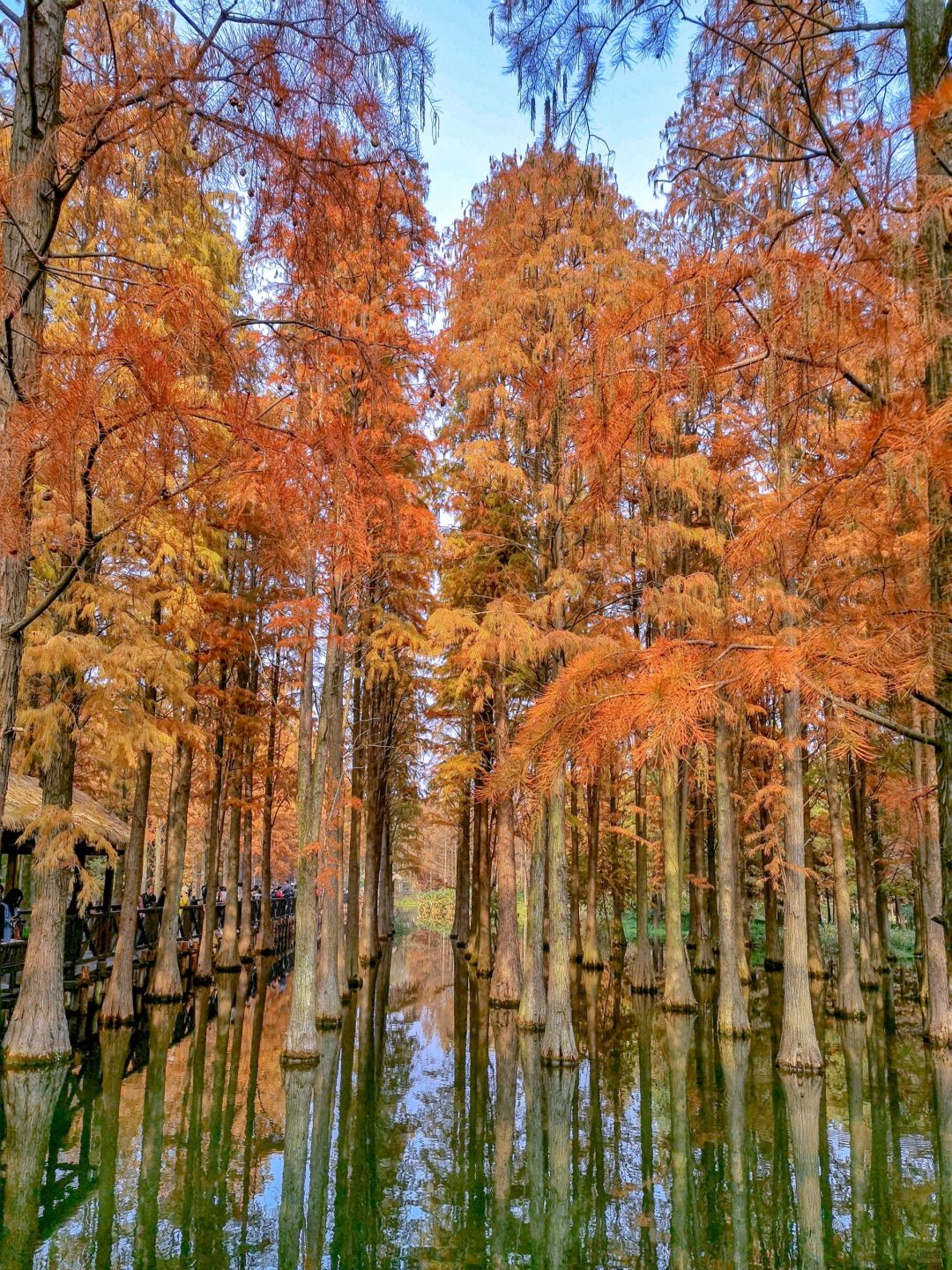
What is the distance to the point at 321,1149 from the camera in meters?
7.85

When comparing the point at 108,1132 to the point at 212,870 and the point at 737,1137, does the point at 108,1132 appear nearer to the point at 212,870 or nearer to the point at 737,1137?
the point at 737,1137

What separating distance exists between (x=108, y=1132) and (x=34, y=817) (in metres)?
4.90

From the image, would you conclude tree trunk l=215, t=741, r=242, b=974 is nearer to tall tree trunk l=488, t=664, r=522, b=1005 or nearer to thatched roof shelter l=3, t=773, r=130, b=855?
thatched roof shelter l=3, t=773, r=130, b=855

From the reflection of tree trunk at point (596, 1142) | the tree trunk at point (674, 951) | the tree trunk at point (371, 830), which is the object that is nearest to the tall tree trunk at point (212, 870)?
the tree trunk at point (371, 830)

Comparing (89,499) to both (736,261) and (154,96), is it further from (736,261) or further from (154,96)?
(736,261)

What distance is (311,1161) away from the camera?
7477 mm

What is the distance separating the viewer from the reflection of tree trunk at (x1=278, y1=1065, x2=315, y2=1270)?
564cm

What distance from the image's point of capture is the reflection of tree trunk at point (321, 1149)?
573 centimetres

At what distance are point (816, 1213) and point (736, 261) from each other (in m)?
6.73

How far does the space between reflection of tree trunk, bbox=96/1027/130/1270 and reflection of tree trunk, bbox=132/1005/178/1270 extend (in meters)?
0.18

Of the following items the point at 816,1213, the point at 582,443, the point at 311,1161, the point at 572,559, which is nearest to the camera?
the point at 582,443

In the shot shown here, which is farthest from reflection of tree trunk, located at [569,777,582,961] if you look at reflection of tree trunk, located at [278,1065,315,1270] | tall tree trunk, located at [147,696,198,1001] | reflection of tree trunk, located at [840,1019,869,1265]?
reflection of tree trunk, located at [278,1065,315,1270]

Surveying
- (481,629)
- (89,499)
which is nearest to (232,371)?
(89,499)

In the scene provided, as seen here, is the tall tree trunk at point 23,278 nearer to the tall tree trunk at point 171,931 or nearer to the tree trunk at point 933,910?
the tree trunk at point 933,910
